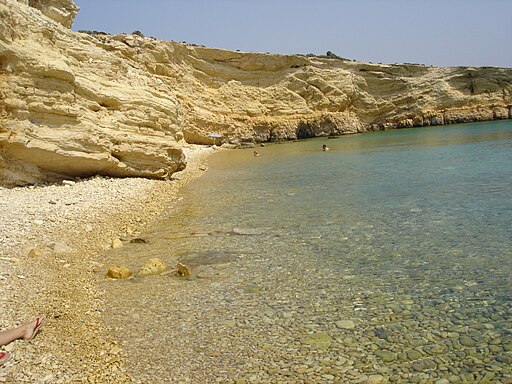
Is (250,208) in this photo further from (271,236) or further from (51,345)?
(51,345)

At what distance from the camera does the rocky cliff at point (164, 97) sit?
11492 mm

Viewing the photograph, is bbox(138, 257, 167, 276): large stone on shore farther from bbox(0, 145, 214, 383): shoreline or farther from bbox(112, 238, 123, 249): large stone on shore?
bbox(112, 238, 123, 249): large stone on shore

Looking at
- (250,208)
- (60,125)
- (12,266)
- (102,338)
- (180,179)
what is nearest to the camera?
(102,338)

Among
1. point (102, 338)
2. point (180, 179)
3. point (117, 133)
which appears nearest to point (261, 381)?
point (102, 338)

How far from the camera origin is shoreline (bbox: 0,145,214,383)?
3967 millimetres

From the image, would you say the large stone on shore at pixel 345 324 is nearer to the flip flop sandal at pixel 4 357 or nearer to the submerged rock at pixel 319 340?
the submerged rock at pixel 319 340

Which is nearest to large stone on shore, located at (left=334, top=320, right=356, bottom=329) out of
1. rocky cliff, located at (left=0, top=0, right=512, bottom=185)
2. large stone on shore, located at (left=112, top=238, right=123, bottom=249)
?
large stone on shore, located at (left=112, top=238, right=123, bottom=249)

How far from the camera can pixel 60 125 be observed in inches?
476

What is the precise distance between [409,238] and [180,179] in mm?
11200

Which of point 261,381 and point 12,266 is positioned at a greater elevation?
point 12,266

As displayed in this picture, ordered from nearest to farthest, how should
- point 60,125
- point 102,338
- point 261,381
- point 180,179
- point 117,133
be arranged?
point 261,381
point 102,338
point 60,125
point 117,133
point 180,179

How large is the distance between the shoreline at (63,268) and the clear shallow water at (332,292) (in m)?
0.41

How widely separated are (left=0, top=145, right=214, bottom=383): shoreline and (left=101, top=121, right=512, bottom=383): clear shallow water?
41 cm

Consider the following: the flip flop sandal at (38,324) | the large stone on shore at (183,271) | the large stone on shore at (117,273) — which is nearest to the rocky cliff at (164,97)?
the large stone on shore at (117,273)
